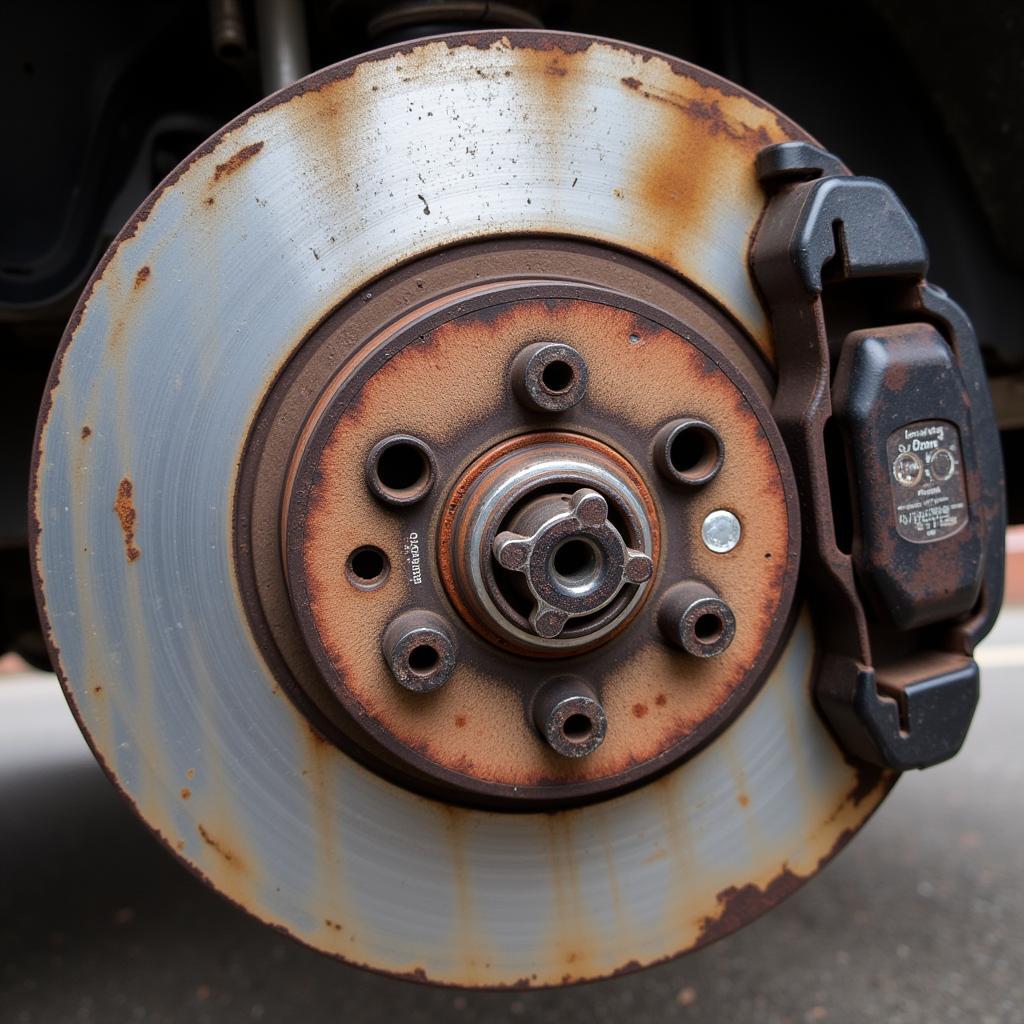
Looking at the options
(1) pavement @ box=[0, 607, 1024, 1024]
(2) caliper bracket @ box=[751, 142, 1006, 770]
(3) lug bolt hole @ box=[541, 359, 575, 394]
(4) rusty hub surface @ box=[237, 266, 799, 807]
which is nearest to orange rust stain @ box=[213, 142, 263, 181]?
(4) rusty hub surface @ box=[237, 266, 799, 807]

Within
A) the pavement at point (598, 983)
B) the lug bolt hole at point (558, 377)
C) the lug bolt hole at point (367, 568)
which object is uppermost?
the lug bolt hole at point (558, 377)

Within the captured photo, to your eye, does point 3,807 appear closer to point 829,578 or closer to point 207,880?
point 207,880

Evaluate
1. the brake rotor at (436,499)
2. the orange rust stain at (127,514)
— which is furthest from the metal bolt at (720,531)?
the orange rust stain at (127,514)

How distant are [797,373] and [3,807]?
61.4 inches

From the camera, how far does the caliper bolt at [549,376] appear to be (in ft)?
1.84

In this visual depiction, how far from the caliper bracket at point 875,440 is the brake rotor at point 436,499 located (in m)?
0.03

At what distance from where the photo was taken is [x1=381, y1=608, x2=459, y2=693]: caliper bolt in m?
0.55

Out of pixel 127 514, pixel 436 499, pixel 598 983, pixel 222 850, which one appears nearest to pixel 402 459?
pixel 436 499

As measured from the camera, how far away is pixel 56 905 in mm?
1280

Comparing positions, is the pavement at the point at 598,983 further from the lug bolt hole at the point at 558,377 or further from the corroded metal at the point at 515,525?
the lug bolt hole at the point at 558,377

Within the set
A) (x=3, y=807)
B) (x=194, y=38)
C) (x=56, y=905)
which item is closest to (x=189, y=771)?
(x=194, y=38)

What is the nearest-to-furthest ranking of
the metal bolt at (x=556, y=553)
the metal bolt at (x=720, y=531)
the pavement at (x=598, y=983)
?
the metal bolt at (x=556, y=553) → the metal bolt at (x=720, y=531) → the pavement at (x=598, y=983)

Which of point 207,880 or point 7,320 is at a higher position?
point 7,320

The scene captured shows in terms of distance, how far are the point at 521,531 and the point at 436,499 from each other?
61 mm
